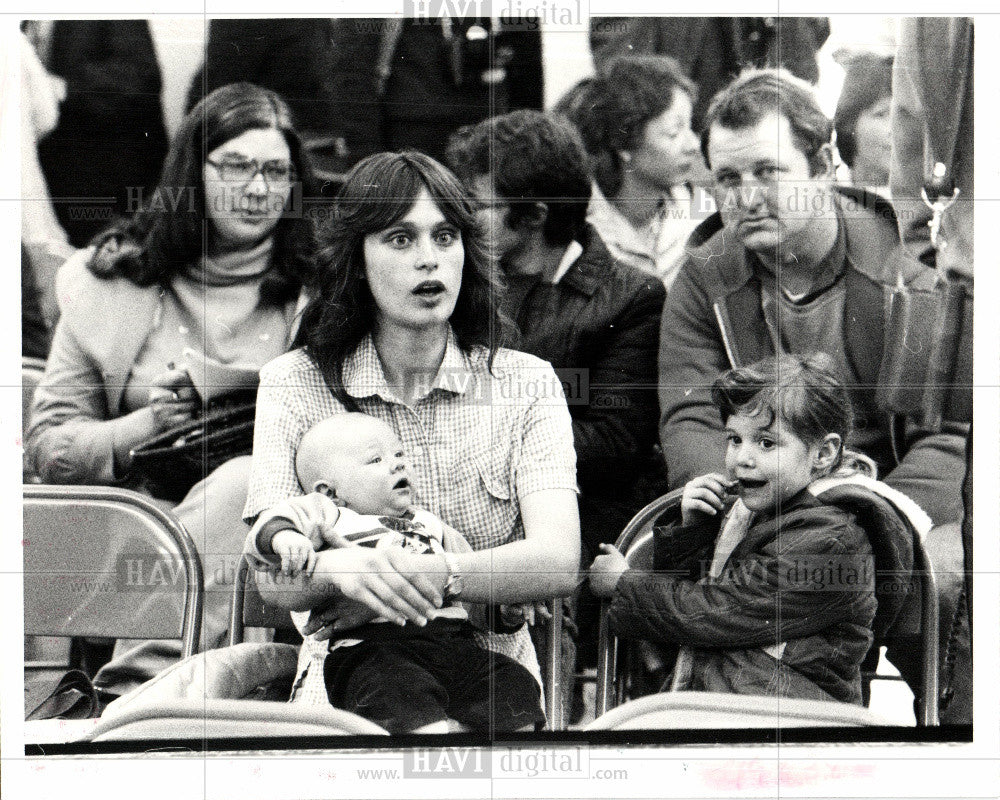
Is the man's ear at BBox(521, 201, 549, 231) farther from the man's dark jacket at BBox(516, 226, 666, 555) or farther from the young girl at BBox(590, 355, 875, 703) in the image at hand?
the young girl at BBox(590, 355, 875, 703)

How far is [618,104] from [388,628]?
183 centimetres

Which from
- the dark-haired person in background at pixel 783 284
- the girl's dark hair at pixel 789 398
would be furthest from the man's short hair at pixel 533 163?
the girl's dark hair at pixel 789 398

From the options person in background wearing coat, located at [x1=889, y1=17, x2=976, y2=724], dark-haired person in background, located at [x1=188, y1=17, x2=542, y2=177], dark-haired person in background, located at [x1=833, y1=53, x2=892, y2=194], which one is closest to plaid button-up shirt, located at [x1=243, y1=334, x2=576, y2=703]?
dark-haired person in background, located at [x1=188, y1=17, x2=542, y2=177]

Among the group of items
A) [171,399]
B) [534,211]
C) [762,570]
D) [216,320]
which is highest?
[534,211]

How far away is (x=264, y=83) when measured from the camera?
4.05 m

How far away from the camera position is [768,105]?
13.3ft

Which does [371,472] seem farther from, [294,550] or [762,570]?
[762,570]

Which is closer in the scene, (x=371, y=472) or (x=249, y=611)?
(x=371, y=472)

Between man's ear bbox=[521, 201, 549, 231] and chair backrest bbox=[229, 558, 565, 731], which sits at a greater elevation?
man's ear bbox=[521, 201, 549, 231]

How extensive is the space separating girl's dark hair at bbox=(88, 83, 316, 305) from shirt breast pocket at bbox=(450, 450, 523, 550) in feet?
2.66

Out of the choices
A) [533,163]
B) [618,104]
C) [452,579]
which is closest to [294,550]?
[452,579]

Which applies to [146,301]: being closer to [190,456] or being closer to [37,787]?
[190,456]

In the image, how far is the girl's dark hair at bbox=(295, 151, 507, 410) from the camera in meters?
4.01

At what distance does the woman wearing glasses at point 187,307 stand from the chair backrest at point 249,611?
5 centimetres
